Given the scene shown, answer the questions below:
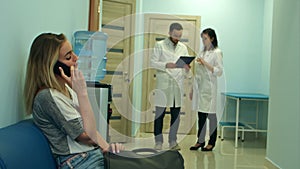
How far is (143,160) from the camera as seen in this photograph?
168 centimetres

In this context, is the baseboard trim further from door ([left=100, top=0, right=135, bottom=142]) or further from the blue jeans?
the blue jeans

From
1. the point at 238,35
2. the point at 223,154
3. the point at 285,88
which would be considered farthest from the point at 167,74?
the point at 238,35

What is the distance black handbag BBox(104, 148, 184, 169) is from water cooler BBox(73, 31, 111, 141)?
105 centimetres

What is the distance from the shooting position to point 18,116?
175cm

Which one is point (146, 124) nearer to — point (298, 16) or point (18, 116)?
point (298, 16)

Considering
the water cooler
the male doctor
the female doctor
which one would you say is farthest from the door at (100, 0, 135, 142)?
the water cooler

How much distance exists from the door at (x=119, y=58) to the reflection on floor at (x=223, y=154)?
33cm

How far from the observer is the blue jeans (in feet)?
5.39

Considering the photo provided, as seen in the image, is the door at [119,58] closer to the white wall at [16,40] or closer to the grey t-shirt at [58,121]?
the white wall at [16,40]

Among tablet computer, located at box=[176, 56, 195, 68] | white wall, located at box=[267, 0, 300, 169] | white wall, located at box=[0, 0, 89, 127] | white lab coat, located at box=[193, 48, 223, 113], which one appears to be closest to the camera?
white wall, located at box=[0, 0, 89, 127]

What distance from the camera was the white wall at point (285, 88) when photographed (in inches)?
130

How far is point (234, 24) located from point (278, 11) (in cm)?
248

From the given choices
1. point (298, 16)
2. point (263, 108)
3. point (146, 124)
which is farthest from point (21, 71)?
point (263, 108)

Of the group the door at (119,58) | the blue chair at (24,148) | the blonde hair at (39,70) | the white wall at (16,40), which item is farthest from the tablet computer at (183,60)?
the blue chair at (24,148)
